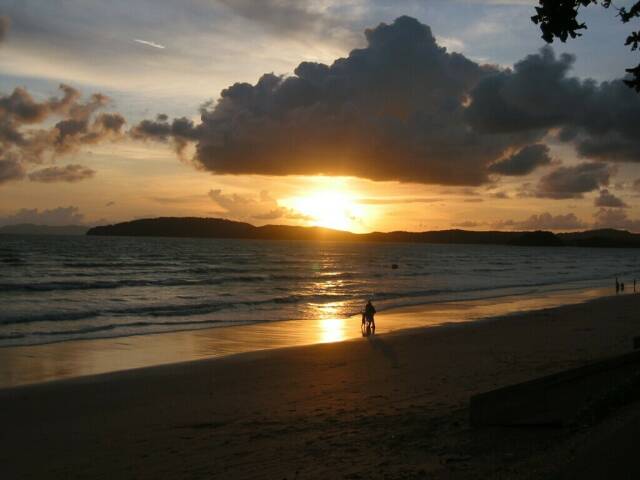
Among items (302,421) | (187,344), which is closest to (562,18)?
(302,421)

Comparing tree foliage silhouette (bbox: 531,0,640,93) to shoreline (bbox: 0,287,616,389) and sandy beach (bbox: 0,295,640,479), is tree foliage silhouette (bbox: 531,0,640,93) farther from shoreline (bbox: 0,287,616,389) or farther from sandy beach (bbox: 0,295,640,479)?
shoreline (bbox: 0,287,616,389)

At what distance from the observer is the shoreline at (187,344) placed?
55.0 feet

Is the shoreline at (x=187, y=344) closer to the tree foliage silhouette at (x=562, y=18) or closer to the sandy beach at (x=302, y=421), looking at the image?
the sandy beach at (x=302, y=421)

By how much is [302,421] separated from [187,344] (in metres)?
12.3

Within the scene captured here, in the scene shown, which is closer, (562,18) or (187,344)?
(562,18)

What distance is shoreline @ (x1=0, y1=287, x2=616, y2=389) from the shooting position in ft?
55.0

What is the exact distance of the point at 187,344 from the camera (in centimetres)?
2159

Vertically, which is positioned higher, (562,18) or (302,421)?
(562,18)

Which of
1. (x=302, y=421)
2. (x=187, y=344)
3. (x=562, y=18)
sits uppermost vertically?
(x=562, y=18)

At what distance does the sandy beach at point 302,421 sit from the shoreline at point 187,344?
54.0 inches

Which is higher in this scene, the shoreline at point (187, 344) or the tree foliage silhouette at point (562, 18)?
the tree foliage silhouette at point (562, 18)

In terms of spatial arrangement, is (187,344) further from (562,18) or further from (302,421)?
(562,18)

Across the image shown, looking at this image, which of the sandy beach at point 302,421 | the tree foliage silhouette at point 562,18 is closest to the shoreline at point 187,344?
the sandy beach at point 302,421

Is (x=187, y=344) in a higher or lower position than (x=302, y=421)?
lower
